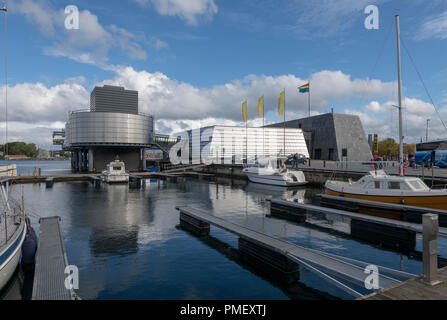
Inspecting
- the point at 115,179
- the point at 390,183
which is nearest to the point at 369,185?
the point at 390,183

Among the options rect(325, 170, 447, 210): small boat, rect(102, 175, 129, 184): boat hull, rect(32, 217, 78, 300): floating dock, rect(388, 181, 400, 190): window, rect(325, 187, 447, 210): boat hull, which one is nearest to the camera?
rect(32, 217, 78, 300): floating dock

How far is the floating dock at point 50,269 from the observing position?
8.59m

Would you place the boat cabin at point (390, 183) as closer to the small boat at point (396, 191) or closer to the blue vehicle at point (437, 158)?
the small boat at point (396, 191)

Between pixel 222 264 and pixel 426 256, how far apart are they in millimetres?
7949

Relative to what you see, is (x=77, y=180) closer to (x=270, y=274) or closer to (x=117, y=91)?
(x=270, y=274)

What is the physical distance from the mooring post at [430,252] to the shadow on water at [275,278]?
11.0ft

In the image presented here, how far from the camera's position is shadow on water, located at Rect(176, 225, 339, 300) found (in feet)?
31.8

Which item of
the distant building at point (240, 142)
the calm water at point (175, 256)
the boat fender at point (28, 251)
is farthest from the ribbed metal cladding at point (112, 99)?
the boat fender at point (28, 251)

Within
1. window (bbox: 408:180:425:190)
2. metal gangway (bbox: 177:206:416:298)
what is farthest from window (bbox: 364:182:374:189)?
metal gangway (bbox: 177:206:416:298)

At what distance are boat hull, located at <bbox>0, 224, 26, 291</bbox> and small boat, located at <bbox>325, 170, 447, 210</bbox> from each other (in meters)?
24.4

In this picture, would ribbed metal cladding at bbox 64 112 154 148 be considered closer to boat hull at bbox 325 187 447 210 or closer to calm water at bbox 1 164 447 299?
calm water at bbox 1 164 447 299

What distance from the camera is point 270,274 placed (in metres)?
11.5

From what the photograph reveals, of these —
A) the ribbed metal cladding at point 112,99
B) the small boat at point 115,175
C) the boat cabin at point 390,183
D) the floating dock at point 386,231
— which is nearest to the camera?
the floating dock at point 386,231
